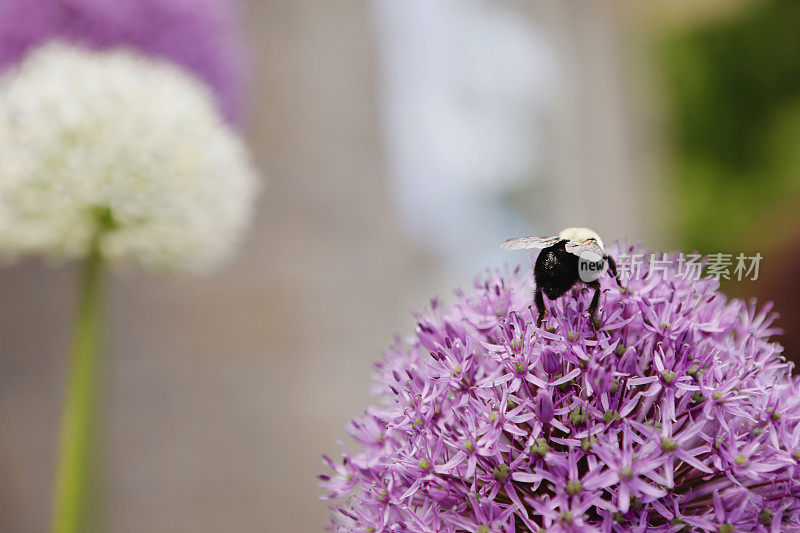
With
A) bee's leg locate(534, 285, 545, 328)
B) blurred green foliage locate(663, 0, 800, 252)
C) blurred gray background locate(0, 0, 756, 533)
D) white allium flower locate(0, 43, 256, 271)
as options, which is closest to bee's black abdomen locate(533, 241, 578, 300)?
bee's leg locate(534, 285, 545, 328)

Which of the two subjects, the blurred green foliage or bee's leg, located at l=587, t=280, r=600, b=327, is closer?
bee's leg, located at l=587, t=280, r=600, b=327

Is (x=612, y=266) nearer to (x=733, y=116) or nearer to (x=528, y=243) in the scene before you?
(x=528, y=243)

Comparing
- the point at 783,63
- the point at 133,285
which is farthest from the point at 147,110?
the point at 783,63

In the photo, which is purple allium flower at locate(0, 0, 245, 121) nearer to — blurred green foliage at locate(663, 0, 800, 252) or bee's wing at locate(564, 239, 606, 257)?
bee's wing at locate(564, 239, 606, 257)

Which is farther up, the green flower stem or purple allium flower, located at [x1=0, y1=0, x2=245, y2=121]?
purple allium flower, located at [x1=0, y1=0, x2=245, y2=121]

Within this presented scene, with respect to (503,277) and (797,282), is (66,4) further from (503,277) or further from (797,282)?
(797,282)
